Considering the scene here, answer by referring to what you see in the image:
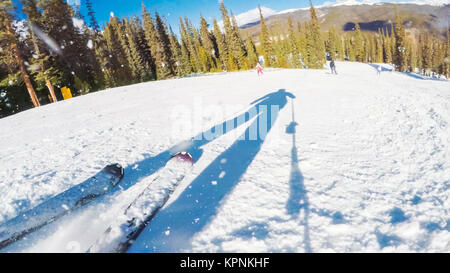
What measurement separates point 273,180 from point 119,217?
294 centimetres

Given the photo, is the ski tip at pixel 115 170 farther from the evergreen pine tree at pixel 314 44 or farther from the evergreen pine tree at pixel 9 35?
the evergreen pine tree at pixel 314 44

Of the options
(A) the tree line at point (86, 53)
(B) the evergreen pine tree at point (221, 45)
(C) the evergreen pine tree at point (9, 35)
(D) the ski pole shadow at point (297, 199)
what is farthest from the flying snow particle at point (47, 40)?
(B) the evergreen pine tree at point (221, 45)

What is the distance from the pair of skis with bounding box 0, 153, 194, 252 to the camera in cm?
296

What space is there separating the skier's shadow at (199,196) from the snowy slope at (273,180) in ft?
0.07

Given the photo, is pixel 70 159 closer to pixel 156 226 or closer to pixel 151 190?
pixel 151 190

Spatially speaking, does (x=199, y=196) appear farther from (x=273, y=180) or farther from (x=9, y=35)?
(x=9, y=35)

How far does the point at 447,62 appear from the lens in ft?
286

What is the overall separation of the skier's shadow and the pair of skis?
0.24m

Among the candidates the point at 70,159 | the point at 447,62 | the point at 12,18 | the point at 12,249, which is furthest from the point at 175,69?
the point at 447,62

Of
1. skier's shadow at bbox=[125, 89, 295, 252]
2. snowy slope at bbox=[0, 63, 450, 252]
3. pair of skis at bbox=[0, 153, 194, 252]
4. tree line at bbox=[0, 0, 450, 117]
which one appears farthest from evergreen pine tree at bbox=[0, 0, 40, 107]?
pair of skis at bbox=[0, 153, 194, 252]

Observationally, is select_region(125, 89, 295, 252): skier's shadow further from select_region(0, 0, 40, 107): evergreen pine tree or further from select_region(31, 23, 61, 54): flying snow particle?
select_region(31, 23, 61, 54): flying snow particle

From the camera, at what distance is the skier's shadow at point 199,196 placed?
3289 mm

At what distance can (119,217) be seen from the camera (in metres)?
3.24

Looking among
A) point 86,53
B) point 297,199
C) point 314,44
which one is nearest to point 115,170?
point 297,199
